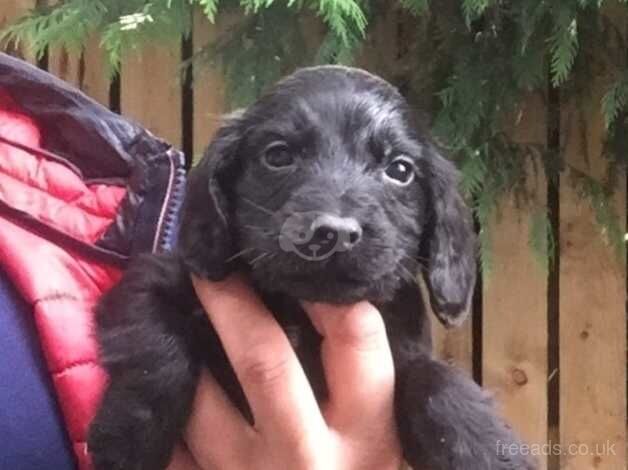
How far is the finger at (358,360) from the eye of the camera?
1.34 meters

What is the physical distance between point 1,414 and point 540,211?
126 centimetres

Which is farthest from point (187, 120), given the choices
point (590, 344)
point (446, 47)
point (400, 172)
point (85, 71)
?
point (400, 172)

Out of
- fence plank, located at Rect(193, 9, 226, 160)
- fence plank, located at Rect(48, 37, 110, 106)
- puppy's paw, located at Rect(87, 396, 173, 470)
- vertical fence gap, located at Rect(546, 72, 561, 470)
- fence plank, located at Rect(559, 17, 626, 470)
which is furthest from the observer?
fence plank, located at Rect(48, 37, 110, 106)

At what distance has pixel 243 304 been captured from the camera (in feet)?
4.42

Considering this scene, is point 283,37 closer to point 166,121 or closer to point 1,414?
point 166,121

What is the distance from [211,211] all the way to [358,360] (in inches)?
9.4

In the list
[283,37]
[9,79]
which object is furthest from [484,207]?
[9,79]

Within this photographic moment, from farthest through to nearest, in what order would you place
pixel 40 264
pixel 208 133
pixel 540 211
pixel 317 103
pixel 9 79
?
pixel 208 133 < pixel 540 211 < pixel 9 79 < pixel 40 264 < pixel 317 103

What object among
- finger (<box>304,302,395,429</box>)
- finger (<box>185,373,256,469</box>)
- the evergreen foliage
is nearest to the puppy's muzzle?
finger (<box>304,302,395,429</box>)

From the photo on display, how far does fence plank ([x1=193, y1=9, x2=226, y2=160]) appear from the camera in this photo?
2.37 meters

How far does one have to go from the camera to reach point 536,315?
8.79 feet

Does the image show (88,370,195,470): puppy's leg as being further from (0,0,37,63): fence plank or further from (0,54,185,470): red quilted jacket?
(0,0,37,63): fence plank

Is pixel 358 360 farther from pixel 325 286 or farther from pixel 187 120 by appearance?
pixel 187 120

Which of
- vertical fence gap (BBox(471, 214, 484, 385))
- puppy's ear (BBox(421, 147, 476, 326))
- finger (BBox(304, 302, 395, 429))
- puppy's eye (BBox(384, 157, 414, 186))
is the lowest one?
vertical fence gap (BBox(471, 214, 484, 385))
